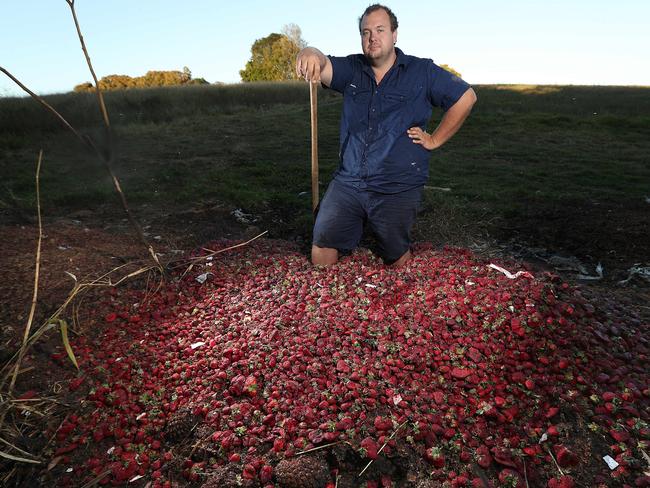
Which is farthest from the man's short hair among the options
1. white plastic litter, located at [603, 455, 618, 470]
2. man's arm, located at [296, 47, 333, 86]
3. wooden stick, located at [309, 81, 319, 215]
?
white plastic litter, located at [603, 455, 618, 470]

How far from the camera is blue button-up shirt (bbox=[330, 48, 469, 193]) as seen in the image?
3814 mm

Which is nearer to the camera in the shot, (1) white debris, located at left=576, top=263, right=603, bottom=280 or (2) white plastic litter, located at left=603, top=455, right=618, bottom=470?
(2) white plastic litter, located at left=603, top=455, right=618, bottom=470

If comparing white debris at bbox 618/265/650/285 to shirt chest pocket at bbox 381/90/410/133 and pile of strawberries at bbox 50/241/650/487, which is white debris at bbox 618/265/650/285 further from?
shirt chest pocket at bbox 381/90/410/133

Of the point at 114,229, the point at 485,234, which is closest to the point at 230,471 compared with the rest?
the point at 114,229

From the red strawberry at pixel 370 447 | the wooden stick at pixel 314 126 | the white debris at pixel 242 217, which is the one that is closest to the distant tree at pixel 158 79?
the white debris at pixel 242 217

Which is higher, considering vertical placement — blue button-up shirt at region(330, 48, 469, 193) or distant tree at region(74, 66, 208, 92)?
blue button-up shirt at region(330, 48, 469, 193)

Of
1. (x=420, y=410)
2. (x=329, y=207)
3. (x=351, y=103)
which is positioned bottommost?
(x=420, y=410)

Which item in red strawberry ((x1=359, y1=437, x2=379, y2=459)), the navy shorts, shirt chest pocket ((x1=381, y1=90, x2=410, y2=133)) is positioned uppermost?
shirt chest pocket ((x1=381, y1=90, x2=410, y2=133))

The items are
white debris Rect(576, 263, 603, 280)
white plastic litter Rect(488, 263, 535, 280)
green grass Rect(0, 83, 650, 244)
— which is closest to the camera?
white plastic litter Rect(488, 263, 535, 280)

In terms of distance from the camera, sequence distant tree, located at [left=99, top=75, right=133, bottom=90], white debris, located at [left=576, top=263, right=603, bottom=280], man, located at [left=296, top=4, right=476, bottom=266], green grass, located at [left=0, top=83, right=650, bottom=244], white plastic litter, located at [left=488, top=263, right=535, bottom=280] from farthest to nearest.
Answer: distant tree, located at [left=99, top=75, right=133, bottom=90] → green grass, located at [left=0, top=83, right=650, bottom=244] → white debris, located at [left=576, top=263, right=603, bottom=280] → man, located at [left=296, top=4, right=476, bottom=266] → white plastic litter, located at [left=488, top=263, right=535, bottom=280]

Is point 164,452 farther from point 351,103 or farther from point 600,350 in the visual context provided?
point 351,103

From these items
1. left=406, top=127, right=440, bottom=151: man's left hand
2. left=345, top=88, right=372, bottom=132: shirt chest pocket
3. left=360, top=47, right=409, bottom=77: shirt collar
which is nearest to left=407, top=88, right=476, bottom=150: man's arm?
left=406, top=127, right=440, bottom=151: man's left hand

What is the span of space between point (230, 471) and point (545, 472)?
1412mm

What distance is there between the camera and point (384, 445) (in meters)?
2.06
